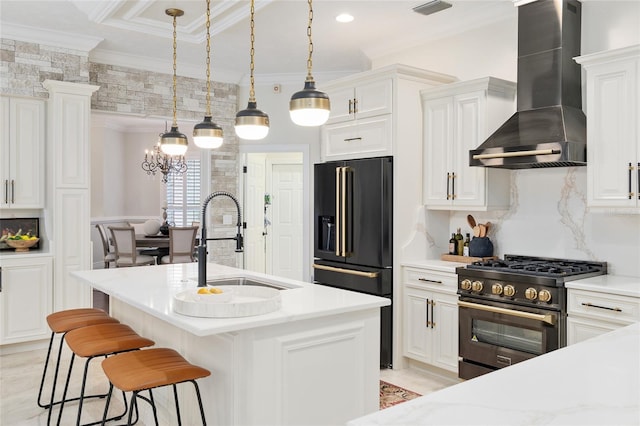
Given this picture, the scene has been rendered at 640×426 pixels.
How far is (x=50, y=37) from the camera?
505 cm

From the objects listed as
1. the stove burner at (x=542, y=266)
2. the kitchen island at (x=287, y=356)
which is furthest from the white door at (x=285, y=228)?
the kitchen island at (x=287, y=356)

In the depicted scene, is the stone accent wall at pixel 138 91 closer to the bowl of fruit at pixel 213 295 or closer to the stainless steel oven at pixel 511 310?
the stainless steel oven at pixel 511 310

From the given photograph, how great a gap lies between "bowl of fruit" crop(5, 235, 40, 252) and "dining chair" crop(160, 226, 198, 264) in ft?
7.31

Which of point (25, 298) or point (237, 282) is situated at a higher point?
point (237, 282)

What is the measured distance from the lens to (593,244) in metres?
3.80

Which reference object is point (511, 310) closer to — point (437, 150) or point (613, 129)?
point (613, 129)

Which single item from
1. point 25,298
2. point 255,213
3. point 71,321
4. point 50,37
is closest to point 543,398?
point 71,321

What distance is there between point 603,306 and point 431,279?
52.4 inches

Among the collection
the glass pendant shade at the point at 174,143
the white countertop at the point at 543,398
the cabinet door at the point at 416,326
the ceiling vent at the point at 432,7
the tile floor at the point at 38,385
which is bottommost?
the tile floor at the point at 38,385

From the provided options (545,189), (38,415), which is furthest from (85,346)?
(545,189)

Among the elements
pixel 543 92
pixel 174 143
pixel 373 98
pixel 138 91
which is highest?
pixel 138 91

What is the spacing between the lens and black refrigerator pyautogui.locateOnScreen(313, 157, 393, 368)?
442 cm

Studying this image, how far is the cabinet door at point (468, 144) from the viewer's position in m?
4.12

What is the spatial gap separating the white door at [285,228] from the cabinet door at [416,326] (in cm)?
372
